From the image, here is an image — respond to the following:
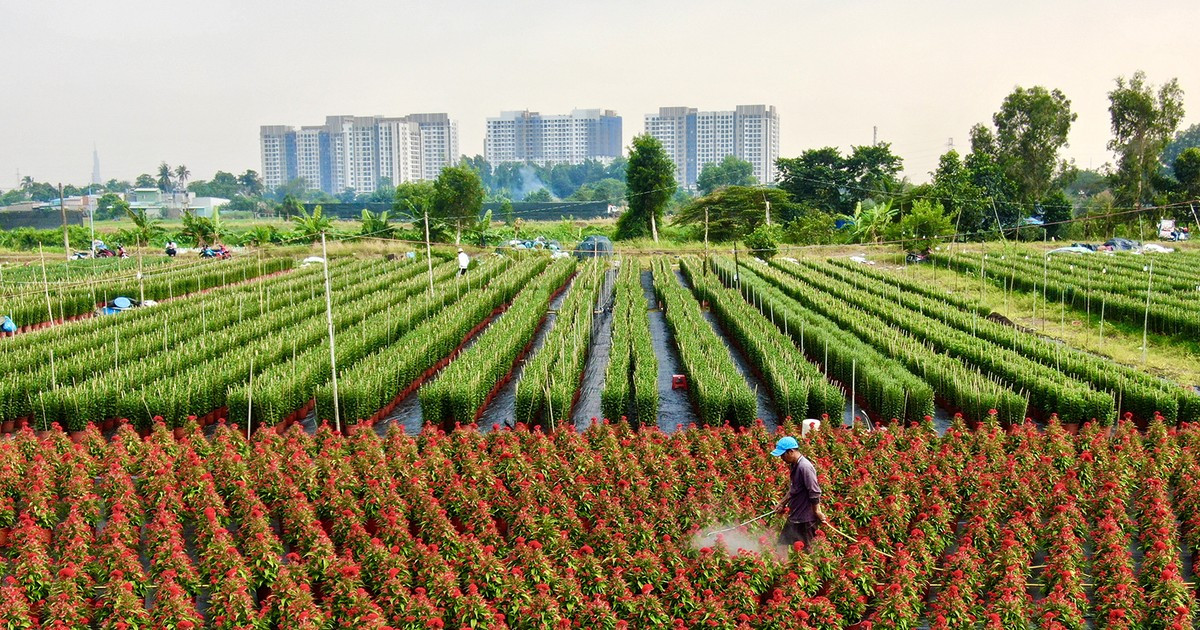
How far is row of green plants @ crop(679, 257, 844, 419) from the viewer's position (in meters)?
12.4

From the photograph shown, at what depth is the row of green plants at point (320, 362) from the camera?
40.0 ft

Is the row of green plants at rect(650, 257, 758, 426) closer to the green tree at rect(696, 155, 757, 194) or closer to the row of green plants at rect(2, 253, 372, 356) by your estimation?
the row of green plants at rect(2, 253, 372, 356)

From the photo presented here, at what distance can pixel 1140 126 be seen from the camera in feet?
174

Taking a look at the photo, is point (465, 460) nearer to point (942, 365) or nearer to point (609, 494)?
point (609, 494)

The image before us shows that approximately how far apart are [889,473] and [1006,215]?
149ft

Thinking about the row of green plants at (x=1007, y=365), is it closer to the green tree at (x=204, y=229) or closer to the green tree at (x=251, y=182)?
the green tree at (x=204, y=229)

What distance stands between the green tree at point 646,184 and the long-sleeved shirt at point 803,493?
42.3m

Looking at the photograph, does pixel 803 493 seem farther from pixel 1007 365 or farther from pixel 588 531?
pixel 1007 365

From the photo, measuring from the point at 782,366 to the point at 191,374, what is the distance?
28.6ft

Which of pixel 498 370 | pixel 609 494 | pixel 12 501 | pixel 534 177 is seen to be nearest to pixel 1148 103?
pixel 498 370

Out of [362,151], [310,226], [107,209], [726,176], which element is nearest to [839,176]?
[310,226]

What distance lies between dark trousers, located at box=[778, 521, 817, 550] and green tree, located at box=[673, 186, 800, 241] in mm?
40034

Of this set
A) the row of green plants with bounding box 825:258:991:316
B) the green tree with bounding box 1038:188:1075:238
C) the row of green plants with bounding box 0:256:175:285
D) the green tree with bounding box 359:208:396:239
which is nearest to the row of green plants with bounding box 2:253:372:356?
the row of green plants with bounding box 0:256:175:285

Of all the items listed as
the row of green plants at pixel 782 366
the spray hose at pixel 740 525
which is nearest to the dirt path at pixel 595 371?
the row of green plants at pixel 782 366
